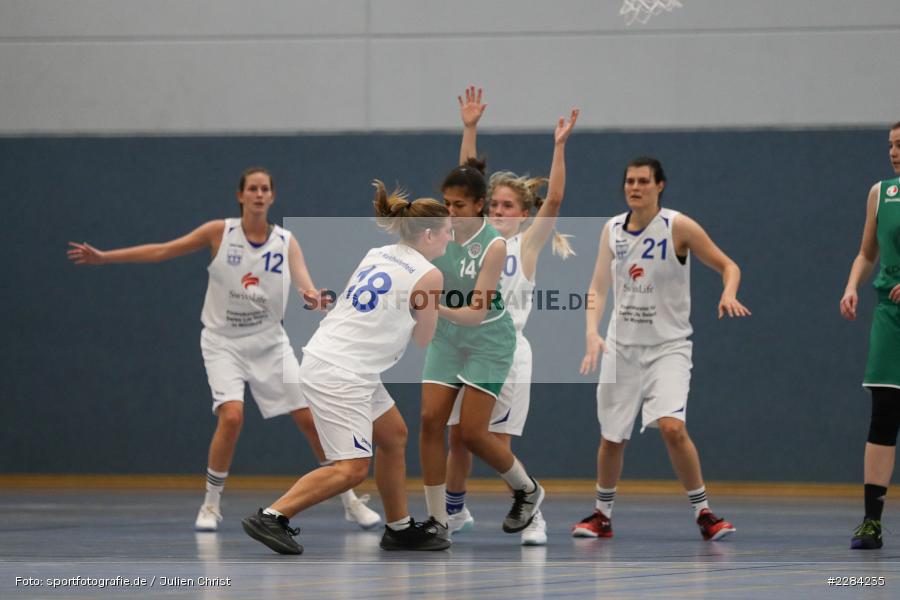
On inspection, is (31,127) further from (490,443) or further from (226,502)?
(490,443)

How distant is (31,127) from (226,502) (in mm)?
3521

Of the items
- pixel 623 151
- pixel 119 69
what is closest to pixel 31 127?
pixel 119 69

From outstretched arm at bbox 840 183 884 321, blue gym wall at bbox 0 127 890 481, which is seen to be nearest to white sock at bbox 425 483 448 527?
outstretched arm at bbox 840 183 884 321

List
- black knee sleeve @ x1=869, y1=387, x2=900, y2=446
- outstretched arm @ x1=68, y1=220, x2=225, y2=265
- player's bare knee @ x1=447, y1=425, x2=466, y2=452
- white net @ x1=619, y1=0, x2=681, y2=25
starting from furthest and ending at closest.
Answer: white net @ x1=619, y1=0, x2=681, y2=25, outstretched arm @ x1=68, y1=220, x2=225, y2=265, player's bare knee @ x1=447, y1=425, x2=466, y2=452, black knee sleeve @ x1=869, y1=387, x2=900, y2=446

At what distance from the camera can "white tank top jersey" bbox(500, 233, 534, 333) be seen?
21.9 feet

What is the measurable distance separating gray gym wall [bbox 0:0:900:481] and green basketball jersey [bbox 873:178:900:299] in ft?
11.1

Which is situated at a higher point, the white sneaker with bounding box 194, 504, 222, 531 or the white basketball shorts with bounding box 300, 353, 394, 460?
the white basketball shorts with bounding box 300, 353, 394, 460

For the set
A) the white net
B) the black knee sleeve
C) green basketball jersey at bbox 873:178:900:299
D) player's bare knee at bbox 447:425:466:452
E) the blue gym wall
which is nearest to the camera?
the black knee sleeve

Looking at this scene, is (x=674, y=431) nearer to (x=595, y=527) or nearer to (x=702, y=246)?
(x=595, y=527)

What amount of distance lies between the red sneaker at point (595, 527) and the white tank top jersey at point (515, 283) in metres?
1.04

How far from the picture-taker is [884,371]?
19.3 ft

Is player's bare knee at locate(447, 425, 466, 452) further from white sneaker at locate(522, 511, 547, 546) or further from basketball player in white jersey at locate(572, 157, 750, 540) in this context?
basketball player in white jersey at locate(572, 157, 750, 540)

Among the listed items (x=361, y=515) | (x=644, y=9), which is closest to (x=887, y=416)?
(x=361, y=515)

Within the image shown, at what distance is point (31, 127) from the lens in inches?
394
